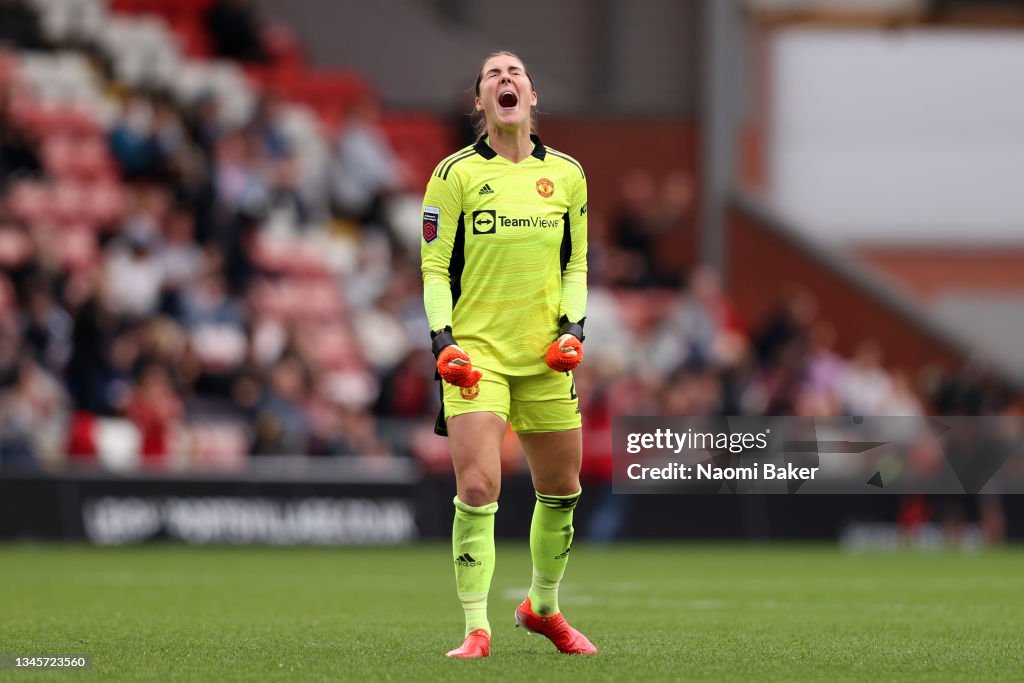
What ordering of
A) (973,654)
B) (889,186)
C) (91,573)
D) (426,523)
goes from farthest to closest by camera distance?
(889,186) → (426,523) → (91,573) → (973,654)

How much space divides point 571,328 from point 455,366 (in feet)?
1.97

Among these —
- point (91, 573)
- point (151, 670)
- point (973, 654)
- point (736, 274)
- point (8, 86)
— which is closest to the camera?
point (151, 670)

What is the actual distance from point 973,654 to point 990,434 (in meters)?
9.72

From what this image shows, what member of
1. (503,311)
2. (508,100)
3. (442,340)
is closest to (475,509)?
Answer: (442,340)

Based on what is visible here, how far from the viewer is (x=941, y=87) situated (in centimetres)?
3328

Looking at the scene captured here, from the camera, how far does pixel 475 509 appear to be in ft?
24.3

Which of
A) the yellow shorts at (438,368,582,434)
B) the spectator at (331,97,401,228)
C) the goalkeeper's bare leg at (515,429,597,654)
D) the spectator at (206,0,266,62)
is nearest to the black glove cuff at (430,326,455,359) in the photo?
the yellow shorts at (438,368,582,434)

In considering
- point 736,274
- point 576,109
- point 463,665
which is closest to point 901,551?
point 736,274

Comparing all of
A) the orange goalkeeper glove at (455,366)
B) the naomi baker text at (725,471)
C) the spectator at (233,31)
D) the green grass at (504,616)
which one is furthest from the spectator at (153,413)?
the orange goalkeeper glove at (455,366)

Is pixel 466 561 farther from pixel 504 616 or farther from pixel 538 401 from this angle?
pixel 504 616

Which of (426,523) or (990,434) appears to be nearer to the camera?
Result: (990,434)

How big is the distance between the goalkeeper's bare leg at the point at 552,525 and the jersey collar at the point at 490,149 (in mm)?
1136

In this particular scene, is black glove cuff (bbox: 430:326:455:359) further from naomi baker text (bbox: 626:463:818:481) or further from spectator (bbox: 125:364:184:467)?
spectator (bbox: 125:364:184:467)

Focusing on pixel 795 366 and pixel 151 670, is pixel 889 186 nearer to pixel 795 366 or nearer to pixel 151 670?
pixel 795 366
